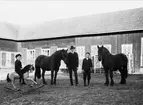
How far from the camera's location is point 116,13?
2480cm

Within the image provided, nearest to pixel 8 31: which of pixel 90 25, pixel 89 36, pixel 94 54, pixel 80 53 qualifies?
pixel 80 53

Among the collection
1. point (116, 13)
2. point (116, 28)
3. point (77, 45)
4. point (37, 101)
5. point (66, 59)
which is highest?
point (116, 13)

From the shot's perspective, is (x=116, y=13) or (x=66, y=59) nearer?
(x=66, y=59)

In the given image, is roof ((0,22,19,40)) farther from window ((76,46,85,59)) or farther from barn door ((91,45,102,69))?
barn door ((91,45,102,69))

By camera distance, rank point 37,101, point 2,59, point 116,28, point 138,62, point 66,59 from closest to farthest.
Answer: point 37,101
point 66,59
point 138,62
point 116,28
point 2,59

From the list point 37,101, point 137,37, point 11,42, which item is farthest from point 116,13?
point 37,101

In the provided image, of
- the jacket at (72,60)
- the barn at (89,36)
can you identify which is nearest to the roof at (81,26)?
the barn at (89,36)

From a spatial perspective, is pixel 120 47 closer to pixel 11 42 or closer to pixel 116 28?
pixel 116 28

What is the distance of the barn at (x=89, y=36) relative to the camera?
2112 cm

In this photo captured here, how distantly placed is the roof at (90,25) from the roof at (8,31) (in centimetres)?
98

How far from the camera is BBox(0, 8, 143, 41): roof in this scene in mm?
22323

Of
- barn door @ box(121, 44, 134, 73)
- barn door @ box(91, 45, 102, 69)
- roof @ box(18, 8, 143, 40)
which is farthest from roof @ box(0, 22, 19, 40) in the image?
barn door @ box(121, 44, 134, 73)

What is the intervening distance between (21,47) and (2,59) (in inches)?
136

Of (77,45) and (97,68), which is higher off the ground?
(77,45)
